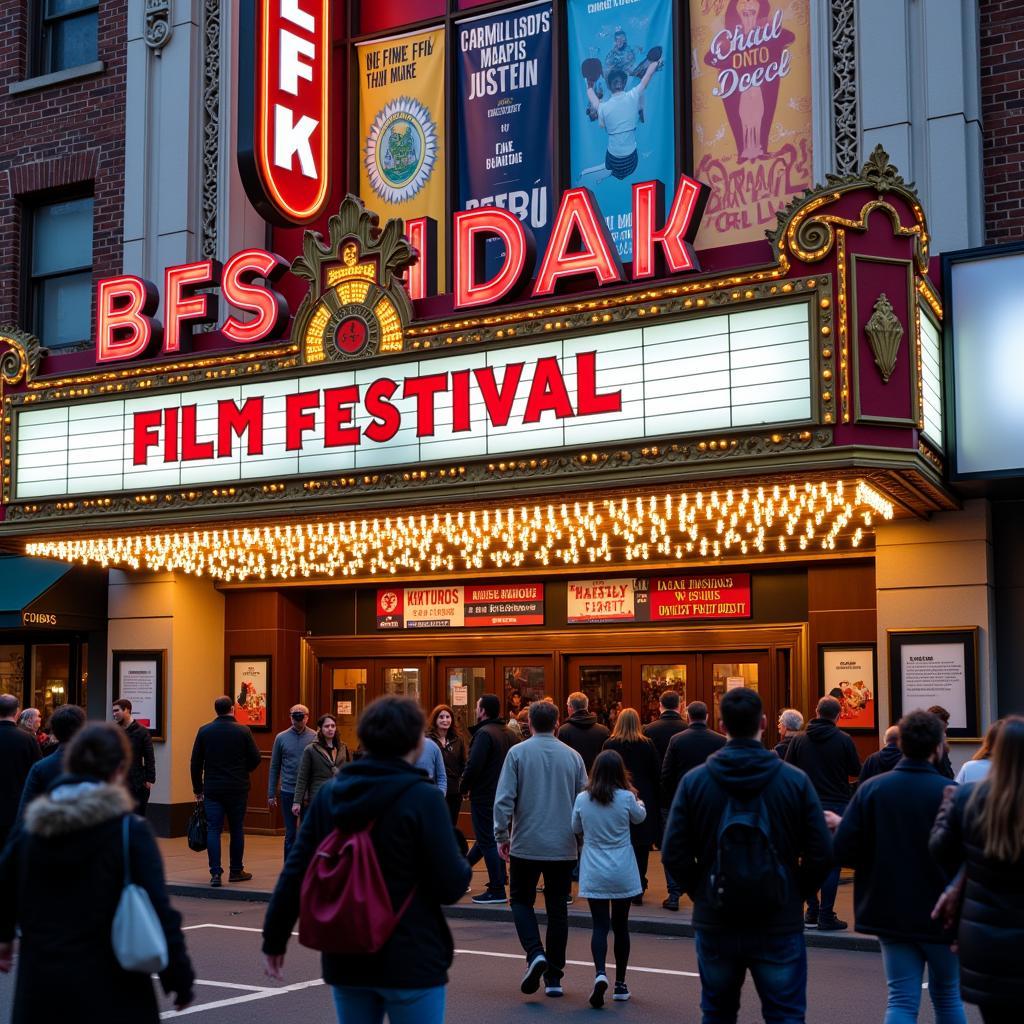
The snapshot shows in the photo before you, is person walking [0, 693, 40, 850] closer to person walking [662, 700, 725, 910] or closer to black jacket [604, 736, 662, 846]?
black jacket [604, 736, 662, 846]

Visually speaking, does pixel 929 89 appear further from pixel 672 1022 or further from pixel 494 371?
pixel 672 1022

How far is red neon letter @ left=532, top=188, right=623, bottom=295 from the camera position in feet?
44.1

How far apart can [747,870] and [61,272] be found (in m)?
17.7

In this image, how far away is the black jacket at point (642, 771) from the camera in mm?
12953

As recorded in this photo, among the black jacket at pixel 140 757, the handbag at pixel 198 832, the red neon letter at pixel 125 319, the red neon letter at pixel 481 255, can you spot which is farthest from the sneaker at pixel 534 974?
the red neon letter at pixel 125 319

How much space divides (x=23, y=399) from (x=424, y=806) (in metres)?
13.6

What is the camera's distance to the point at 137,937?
15.4 ft

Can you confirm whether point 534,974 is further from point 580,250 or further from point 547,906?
point 580,250

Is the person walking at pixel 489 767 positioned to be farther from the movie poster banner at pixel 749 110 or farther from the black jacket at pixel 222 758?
the movie poster banner at pixel 749 110

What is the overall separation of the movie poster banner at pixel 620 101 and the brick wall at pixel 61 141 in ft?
22.2

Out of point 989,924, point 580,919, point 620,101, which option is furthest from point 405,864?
point 620,101

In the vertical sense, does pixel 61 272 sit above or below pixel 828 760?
above

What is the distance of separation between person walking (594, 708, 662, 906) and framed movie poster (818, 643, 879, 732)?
3.31 m

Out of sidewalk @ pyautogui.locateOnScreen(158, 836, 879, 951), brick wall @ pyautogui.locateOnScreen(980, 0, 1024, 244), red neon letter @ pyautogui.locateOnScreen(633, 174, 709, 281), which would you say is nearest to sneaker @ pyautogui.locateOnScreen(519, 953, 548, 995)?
sidewalk @ pyautogui.locateOnScreen(158, 836, 879, 951)
